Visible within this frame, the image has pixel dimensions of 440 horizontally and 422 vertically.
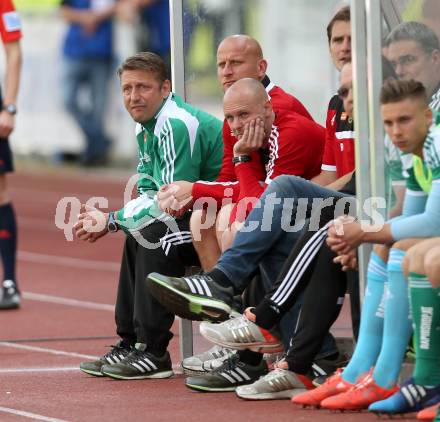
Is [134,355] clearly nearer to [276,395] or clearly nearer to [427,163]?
[276,395]

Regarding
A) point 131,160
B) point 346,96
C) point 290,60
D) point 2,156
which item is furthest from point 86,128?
point 346,96

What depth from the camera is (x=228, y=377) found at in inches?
259

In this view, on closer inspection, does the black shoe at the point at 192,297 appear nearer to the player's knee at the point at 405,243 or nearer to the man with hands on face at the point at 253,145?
the man with hands on face at the point at 253,145

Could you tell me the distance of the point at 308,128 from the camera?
271 inches

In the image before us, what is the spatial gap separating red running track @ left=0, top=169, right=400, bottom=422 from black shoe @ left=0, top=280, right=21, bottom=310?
0.09m

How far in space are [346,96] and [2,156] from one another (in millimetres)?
3990

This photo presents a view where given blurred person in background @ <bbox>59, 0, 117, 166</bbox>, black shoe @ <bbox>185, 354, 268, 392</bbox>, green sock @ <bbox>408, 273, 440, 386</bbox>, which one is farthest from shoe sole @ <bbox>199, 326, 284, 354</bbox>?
blurred person in background @ <bbox>59, 0, 117, 166</bbox>

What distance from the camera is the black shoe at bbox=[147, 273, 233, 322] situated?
615cm

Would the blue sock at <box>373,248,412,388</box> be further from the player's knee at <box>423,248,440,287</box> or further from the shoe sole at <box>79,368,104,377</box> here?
the shoe sole at <box>79,368,104,377</box>

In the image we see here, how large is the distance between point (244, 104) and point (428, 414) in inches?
68.8

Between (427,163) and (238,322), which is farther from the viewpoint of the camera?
(238,322)

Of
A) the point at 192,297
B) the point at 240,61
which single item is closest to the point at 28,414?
the point at 192,297

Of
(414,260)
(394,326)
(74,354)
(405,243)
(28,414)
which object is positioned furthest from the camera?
(74,354)

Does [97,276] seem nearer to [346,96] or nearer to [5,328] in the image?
[5,328]
